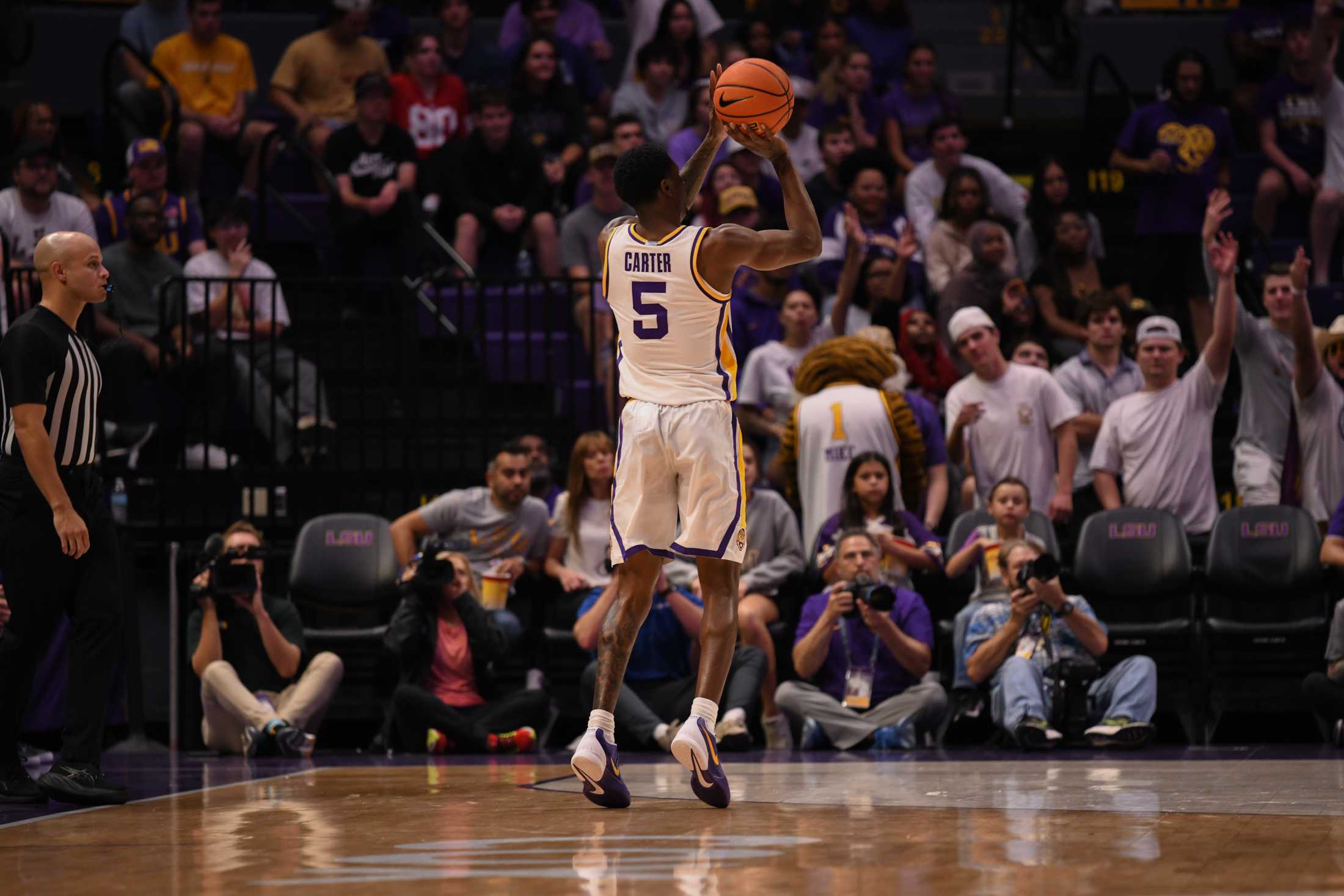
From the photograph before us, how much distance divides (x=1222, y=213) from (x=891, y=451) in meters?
2.25

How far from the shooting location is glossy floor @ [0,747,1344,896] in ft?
14.4

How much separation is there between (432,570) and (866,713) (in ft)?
7.45

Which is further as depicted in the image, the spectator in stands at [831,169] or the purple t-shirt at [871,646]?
the spectator in stands at [831,169]

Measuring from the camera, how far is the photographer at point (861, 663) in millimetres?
8578

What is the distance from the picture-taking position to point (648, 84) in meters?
13.6

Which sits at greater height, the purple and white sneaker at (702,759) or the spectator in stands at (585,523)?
the spectator in stands at (585,523)

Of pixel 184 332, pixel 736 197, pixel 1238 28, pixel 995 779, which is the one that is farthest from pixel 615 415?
pixel 1238 28

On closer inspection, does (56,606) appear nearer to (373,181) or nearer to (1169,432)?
(1169,432)

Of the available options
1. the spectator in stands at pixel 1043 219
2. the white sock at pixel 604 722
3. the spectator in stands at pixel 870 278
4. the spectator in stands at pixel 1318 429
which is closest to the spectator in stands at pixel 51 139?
the spectator in stands at pixel 870 278

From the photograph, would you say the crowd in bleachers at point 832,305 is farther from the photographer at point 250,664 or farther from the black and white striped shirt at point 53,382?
the black and white striped shirt at point 53,382

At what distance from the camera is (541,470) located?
Result: 33.3 feet

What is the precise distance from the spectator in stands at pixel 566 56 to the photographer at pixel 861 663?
→ 230 inches

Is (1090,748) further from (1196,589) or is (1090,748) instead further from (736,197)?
(736,197)

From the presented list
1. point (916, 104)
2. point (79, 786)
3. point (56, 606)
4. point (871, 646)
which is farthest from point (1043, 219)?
A: point (79, 786)
